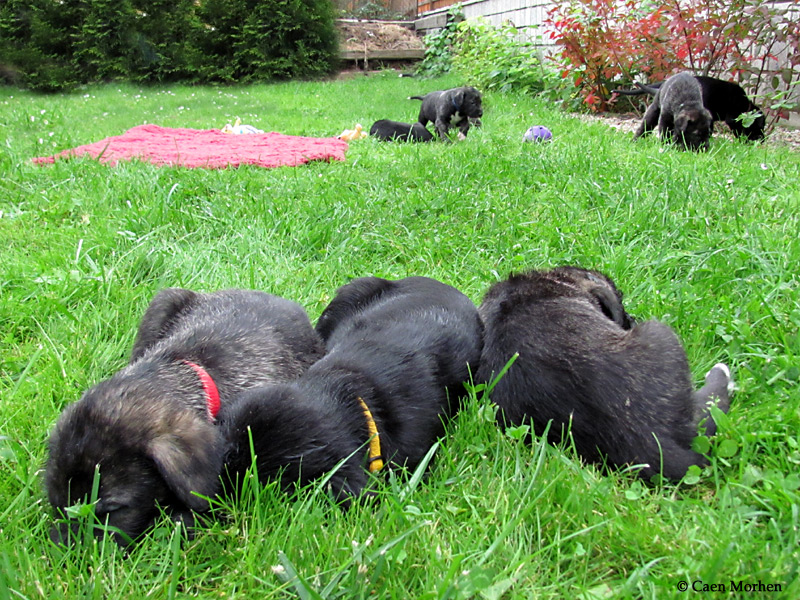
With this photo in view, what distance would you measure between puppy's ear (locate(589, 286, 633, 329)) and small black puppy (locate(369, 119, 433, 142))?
6.07 meters

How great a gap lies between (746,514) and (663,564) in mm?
385

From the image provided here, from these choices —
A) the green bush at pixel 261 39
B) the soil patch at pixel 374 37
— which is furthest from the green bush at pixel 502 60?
the soil patch at pixel 374 37

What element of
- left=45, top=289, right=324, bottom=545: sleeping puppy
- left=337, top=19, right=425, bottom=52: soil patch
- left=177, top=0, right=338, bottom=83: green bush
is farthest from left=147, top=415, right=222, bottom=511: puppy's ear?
left=337, top=19, right=425, bottom=52: soil patch

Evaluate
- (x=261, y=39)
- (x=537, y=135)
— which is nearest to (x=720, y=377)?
(x=537, y=135)

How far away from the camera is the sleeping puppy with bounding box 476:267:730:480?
7.47 ft

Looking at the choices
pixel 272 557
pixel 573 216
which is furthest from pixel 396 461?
pixel 573 216

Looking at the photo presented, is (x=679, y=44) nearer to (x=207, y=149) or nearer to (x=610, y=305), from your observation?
(x=207, y=149)

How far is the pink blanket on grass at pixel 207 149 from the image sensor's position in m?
6.72

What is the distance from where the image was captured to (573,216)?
15.1 feet

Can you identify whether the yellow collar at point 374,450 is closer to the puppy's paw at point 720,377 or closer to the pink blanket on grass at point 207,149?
the puppy's paw at point 720,377

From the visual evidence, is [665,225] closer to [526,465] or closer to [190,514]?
[526,465]

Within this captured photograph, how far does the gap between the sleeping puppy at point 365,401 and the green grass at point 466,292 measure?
14cm

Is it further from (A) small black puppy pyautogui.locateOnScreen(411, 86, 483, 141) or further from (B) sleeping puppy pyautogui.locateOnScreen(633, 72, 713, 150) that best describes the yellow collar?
(A) small black puppy pyautogui.locateOnScreen(411, 86, 483, 141)

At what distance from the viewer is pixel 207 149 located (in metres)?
7.60
